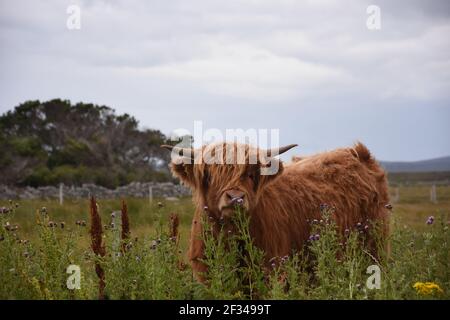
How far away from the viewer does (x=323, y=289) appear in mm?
3902

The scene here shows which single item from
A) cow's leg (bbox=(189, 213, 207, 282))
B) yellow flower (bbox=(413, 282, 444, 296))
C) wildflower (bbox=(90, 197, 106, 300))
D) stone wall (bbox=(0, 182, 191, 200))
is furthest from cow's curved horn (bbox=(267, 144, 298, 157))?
stone wall (bbox=(0, 182, 191, 200))

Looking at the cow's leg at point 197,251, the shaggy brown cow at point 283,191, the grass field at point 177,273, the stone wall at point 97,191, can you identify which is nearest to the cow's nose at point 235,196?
the shaggy brown cow at point 283,191

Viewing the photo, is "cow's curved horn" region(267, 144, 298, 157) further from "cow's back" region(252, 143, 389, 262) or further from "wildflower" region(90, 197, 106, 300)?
"wildflower" region(90, 197, 106, 300)

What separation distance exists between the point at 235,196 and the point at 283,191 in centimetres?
145

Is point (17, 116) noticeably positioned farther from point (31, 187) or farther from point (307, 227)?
point (307, 227)

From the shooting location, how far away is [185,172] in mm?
5594

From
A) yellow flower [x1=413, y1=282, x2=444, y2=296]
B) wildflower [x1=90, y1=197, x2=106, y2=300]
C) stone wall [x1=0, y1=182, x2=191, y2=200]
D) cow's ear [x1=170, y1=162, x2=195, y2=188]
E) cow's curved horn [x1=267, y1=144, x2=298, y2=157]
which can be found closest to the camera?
yellow flower [x1=413, y1=282, x2=444, y2=296]

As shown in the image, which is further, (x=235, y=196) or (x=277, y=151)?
(x=277, y=151)

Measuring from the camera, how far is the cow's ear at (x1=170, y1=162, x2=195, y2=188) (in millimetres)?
Result: 5525

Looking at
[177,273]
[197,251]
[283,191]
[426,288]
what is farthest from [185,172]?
[426,288]

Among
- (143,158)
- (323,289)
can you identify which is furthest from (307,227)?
(143,158)

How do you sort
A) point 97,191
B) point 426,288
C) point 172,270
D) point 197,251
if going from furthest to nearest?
point 97,191, point 197,251, point 172,270, point 426,288

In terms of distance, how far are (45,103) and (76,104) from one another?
6.41 feet

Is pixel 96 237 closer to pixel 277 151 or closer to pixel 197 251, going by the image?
pixel 197 251
